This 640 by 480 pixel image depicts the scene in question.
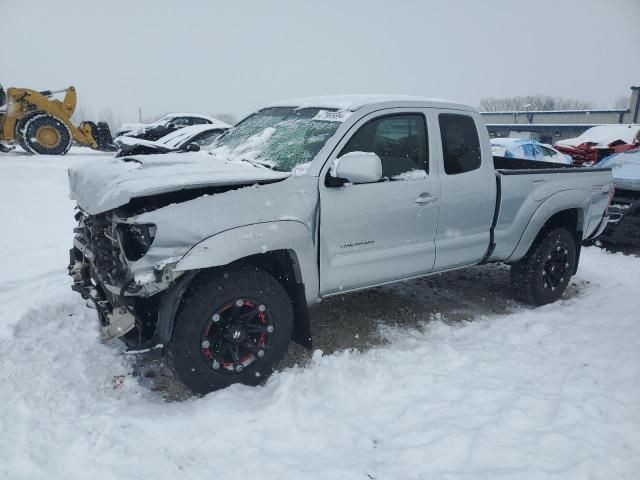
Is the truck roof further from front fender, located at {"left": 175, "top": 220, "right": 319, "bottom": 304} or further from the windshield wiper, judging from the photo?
front fender, located at {"left": 175, "top": 220, "right": 319, "bottom": 304}

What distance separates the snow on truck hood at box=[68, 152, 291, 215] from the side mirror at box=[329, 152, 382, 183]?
1.24 ft

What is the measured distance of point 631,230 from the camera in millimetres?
7297

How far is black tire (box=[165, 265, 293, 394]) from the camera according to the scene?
294 cm

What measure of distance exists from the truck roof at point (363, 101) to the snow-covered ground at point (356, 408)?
1949mm

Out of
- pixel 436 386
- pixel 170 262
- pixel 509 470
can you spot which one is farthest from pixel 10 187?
pixel 509 470

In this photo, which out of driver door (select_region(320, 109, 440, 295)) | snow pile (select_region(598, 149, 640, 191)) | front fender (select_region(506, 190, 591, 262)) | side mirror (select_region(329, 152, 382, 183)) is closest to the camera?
side mirror (select_region(329, 152, 382, 183))

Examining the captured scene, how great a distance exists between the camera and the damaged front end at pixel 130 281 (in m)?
2.75

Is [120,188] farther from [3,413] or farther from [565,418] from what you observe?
[565,418]

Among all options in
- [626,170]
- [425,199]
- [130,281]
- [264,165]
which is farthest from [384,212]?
[626,170]

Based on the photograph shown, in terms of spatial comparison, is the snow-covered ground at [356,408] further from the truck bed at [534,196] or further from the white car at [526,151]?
the white car at [526,151]

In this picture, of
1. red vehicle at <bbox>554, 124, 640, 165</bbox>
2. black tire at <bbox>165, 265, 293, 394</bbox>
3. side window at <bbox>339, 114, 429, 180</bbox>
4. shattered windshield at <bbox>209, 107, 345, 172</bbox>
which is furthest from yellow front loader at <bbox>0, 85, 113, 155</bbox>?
red vehicle at <bbox>554, 124, 640, 165</bbox>

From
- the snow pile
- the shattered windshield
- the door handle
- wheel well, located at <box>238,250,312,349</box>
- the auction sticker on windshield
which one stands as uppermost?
the auction sticker on windshield

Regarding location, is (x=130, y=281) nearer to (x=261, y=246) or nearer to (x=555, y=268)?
(x=261, y=246)

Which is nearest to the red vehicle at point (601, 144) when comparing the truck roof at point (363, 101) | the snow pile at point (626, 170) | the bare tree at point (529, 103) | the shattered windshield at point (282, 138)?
the snow pile at point (626, 170)
